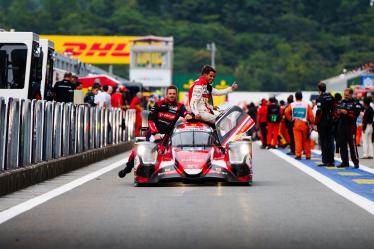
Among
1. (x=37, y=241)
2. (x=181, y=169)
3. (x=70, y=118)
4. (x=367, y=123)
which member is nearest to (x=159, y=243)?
(x=37, y=241)

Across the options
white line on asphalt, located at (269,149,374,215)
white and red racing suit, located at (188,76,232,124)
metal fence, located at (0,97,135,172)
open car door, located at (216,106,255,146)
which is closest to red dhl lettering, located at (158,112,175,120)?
white and red racing suit, located at (188,76,232,124)

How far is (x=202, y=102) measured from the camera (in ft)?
63.4

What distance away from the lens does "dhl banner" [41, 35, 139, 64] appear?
138750 mm

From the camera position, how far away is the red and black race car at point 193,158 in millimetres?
17984

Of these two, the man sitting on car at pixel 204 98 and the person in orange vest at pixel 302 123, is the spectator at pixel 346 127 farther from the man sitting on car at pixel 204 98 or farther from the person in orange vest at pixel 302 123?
the man sitting on car at pixel 204 98

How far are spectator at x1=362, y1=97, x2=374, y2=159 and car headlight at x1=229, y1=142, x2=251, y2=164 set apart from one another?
13242 millimetres

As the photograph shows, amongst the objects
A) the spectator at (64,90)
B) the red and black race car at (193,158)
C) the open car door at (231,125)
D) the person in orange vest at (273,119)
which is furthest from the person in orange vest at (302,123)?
the person in orange vest at (273,119)

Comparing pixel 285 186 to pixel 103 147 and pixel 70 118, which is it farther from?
pixel 103 147

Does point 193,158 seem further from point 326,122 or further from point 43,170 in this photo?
point 326,122

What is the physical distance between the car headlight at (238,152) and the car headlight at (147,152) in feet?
3.83

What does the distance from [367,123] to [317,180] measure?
39.9 ft

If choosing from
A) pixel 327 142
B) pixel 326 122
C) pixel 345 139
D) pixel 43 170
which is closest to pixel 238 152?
pixel 43 170

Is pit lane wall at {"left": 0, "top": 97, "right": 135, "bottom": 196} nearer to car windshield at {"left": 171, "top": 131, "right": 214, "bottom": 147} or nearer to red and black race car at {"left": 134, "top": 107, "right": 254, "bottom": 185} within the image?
red and black race car at {"left": 134, "top": 107, "right": 254, "bottom": 185}

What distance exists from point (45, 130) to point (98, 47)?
121 metres
